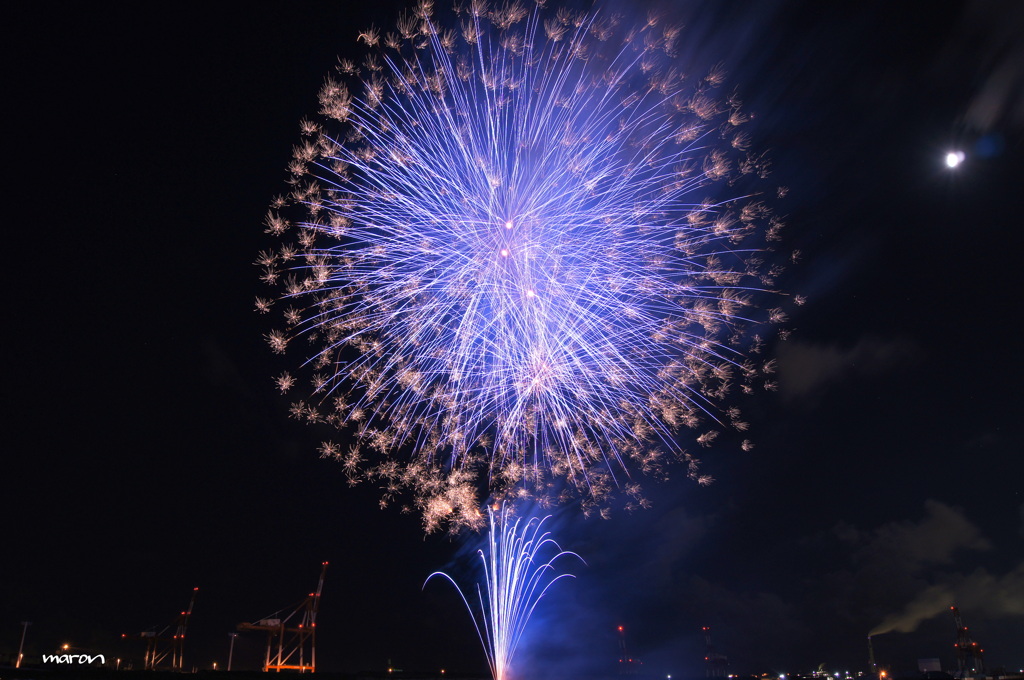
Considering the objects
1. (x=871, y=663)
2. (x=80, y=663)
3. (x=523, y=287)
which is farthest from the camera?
(x=871, y=663)

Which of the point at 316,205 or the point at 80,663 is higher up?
the point at 316,205

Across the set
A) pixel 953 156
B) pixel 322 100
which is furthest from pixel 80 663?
pixel 953 156

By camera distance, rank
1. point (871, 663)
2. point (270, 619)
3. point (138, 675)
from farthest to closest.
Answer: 1. point (871, 663)
2. point (270, 619)
3. point (138, 675)

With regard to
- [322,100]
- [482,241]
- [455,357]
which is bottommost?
[455,357]

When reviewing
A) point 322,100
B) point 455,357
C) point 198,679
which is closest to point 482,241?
point 455,357

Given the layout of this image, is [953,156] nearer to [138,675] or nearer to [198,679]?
[198,679]

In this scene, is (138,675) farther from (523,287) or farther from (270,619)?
(270,619)

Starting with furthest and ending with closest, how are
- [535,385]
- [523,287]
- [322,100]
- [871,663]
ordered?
[871,663] < [535,385] < [523,287] < [322,100]

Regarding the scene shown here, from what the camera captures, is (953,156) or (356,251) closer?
(953,156)

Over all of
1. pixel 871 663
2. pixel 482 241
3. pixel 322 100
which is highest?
pixel 322 100
